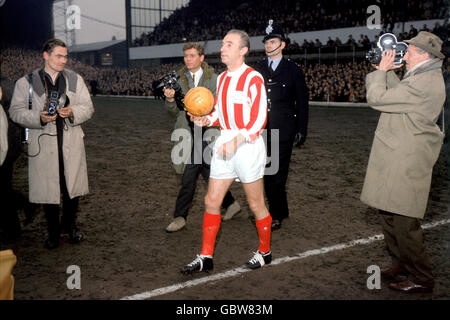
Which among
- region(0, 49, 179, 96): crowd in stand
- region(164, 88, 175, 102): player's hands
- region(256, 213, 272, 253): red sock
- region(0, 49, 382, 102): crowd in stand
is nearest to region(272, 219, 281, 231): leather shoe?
region(256, 213, 272, 253): red sock

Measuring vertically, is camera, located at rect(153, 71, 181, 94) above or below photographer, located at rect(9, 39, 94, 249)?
above

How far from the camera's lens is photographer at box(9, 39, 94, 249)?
165 inches

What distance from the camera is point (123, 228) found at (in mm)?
5094

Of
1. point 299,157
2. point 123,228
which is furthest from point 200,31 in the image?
point 123,228

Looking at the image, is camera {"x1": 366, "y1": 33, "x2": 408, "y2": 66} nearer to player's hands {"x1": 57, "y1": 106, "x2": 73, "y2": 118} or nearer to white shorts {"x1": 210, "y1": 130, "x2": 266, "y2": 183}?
white shorts {"x1": 210, "y1": 130, "x2": 266, "y2": 183}

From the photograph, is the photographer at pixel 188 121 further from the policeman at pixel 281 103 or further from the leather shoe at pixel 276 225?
the leather shoe at pixel 276 225

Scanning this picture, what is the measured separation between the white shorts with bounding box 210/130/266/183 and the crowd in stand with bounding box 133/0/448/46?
16170 millimetres

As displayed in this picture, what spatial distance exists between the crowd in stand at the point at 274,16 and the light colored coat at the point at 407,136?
15.9 m

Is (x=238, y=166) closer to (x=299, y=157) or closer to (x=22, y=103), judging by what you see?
(x=22, y=103)

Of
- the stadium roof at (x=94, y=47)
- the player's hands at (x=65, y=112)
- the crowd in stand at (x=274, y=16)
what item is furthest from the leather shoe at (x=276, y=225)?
the stadium roof at (x=94, y=47)

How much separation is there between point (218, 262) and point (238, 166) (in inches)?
41.0

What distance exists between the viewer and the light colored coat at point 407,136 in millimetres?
3113

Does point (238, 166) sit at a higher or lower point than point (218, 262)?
higher

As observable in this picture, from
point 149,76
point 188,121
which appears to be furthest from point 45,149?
point 149,76
